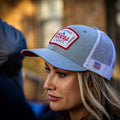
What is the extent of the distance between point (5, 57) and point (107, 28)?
3056 mm

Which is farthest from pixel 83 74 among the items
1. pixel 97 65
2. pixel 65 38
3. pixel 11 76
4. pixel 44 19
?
pixel 44 19

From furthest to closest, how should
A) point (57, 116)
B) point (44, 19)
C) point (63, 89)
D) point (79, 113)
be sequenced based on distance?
point (44, 19)
point (57, 116)
point (79, 113)
point (63, 89)

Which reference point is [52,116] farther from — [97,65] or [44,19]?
[44,19]

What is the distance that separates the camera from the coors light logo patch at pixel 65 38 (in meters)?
1.46

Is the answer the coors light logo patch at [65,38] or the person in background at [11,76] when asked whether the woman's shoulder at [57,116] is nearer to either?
the person in background at [11,76]

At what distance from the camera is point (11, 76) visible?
192 centimetres

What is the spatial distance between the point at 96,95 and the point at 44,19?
4.93 meters

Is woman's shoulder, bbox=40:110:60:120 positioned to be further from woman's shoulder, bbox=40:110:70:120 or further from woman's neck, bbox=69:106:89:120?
woman's neck, bbox=69:106:89:120

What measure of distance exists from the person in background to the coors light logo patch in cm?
43

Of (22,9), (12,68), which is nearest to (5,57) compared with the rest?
(12,68)

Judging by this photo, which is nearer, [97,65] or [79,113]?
[97,65]

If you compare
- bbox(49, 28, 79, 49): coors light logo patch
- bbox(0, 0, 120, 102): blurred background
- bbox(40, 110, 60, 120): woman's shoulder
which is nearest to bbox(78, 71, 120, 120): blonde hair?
bbox(49, 28, 79, 49): coors light logo patch

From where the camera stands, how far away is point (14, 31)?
191 cm

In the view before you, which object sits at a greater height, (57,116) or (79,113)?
(79,113)
